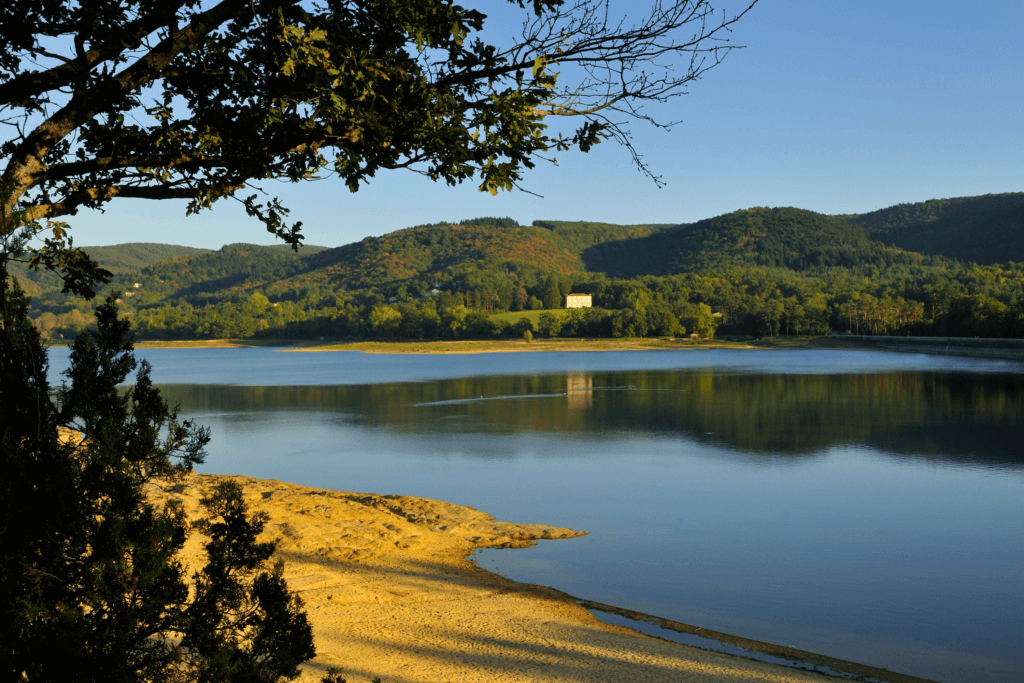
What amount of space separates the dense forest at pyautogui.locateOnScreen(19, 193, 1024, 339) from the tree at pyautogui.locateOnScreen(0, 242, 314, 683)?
78438 mm

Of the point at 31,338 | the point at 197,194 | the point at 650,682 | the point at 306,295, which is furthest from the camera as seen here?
the point at 306,295

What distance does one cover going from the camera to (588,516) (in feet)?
50.6

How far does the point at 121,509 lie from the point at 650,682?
5.24 m

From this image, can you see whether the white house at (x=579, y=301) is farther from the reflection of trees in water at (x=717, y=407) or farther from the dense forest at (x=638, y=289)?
the reflection of trees in water at (x=717, y=407)

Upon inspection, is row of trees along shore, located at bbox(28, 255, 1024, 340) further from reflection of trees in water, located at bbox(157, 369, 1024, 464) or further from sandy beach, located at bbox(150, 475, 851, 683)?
sandy beach, located at bbox(150, 475, 851, 683)

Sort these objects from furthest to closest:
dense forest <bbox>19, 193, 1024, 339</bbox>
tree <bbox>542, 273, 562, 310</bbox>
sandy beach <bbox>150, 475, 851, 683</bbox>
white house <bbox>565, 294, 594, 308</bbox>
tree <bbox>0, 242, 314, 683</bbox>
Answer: white house <bbox>565, 294, 594, 308</bbox> → tree <bbox>542, 273, 562, 310</bbox> → dense forest <bbox>19, 193, 1024, 339</bbox> → sandy beach <bbox>150, 475, 851, 683</bbox> → tree <bbox>0, 242, 314, 683</bbox>

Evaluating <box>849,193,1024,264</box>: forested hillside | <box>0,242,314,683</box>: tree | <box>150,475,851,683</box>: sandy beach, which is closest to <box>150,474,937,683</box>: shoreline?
<box>150,475,851,683</box>: sandy beach

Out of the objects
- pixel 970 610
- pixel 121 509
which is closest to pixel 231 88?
pixel 121 509

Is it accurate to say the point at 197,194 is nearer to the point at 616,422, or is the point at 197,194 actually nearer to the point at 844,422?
the point at 616,422

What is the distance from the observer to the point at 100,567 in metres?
3.33

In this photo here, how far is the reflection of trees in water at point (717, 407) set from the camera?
26.0m

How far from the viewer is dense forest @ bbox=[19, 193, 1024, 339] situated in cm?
10706

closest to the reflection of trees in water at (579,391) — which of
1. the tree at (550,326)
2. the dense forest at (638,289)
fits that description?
the dense forest at (638,289)

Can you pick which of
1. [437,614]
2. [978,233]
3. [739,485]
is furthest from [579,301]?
[437,614]
